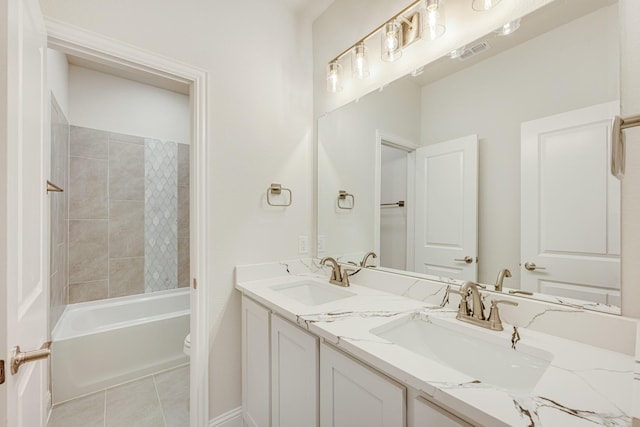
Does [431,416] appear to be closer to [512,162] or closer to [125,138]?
[512,162]

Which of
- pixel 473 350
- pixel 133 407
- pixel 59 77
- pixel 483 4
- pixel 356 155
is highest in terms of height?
pixel 59 77

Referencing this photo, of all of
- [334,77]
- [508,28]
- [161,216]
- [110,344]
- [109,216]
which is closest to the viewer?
[508,28]

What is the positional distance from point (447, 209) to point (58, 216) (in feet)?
9.06

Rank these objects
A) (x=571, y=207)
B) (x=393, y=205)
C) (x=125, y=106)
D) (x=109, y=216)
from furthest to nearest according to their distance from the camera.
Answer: (x=125, y=106), (x=109, y=216), (x=393, y=205), (x=571, y=207)

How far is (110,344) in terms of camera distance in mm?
2064

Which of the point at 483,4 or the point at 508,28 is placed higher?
the point at 483,4

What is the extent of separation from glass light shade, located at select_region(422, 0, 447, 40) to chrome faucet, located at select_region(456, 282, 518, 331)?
1.12 m

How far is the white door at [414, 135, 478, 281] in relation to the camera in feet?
3.84

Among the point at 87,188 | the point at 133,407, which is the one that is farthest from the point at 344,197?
the point at 87,188

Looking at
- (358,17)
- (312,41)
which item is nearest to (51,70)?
(312,41)

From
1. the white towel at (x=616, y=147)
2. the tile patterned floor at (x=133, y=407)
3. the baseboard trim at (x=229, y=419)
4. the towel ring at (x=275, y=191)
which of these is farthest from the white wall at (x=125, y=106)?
the white towel at (x=616, y=147)

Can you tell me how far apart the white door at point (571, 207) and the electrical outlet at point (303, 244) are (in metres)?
1.28

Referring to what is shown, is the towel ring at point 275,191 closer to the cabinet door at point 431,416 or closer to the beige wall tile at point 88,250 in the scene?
the cabinet door at point 431,416

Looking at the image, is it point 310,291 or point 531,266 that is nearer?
point 531,266
